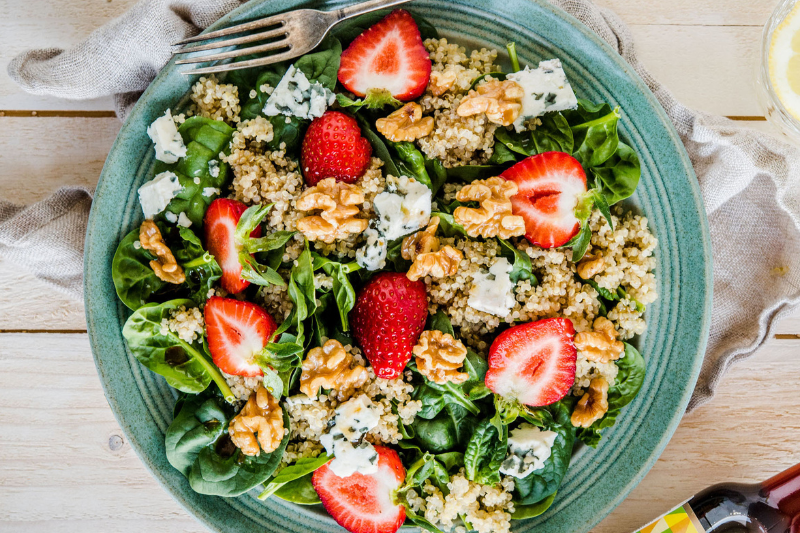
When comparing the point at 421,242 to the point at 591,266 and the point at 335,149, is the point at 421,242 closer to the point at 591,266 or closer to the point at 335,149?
the point at 335,149

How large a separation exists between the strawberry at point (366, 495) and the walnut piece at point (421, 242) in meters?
0.48

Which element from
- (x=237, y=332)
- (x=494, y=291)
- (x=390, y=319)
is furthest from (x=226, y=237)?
(x=494, y=291)

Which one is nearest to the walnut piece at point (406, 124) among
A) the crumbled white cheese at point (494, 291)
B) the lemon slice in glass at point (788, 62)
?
the crumbled white cheese at point (494, 291)

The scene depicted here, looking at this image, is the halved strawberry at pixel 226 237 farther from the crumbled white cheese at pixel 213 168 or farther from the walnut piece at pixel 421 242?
the walnut piece at pixel 421 242

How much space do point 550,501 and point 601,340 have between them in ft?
1.44

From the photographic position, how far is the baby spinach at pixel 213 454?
1.48m

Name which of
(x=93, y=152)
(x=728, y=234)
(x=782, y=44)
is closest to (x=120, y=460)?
(x=93, y=152)

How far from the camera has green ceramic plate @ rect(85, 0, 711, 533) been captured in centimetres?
151

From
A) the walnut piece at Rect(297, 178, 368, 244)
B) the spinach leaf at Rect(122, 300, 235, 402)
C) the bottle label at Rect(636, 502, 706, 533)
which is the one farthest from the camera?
the bottle label at Rect(636, 502, 706, 533)

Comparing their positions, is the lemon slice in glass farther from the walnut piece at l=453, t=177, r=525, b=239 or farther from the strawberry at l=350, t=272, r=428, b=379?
the strawberry at l=350, t=272, r=428, b=379

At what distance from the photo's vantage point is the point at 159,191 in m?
1.47

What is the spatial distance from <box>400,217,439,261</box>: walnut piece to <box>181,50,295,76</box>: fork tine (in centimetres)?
53

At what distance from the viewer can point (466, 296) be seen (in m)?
1.48

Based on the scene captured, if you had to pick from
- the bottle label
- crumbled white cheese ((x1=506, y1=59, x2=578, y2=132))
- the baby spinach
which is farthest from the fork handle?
the bottle label
